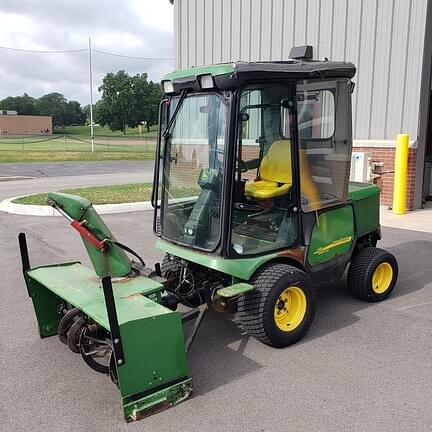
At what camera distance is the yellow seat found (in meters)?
4.07

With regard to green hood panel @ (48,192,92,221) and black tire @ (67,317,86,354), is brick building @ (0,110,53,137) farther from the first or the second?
black tire @ (67,317,86,354)

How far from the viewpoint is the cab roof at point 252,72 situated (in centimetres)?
353

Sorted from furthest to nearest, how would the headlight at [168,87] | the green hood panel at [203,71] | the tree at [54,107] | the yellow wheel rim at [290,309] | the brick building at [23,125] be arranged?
the tree at [54,107], the brick building at [23,125], the headlight at [168,87], the yellow wheel rim at [290,309], the green hood panel at [203,71]

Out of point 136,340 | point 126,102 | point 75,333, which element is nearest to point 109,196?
point 75,333

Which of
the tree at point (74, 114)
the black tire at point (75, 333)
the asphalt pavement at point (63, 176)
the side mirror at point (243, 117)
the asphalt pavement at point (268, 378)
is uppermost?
the tree at point (74, 114)

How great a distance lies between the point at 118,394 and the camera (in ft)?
10.8

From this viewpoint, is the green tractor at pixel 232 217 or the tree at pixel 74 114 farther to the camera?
the tree at pixel 74 114

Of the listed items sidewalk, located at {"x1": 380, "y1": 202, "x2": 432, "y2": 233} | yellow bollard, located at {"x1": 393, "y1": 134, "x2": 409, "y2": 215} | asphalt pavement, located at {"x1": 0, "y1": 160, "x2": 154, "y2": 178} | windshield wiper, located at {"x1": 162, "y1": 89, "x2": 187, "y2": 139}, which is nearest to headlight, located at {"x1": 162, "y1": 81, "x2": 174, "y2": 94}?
windshield wiper, located at {"x1": 162, "y1": 89, "x2": 187, "y2": 139}

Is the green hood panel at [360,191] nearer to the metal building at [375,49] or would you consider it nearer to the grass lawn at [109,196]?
the metal building at [375,49]

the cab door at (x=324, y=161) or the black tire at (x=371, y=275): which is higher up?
the cab door at (x=324, y=161)

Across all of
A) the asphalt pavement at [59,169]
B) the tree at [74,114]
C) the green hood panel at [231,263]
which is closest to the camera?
the green hood panel at [231,263]

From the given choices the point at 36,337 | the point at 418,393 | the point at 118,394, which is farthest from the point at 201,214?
the point at 418,393

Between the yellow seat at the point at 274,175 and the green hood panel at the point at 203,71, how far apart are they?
85 centimetres

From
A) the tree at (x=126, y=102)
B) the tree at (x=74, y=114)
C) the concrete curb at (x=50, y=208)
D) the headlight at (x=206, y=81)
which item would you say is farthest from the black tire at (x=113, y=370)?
the tree at (x=74, y=114)
